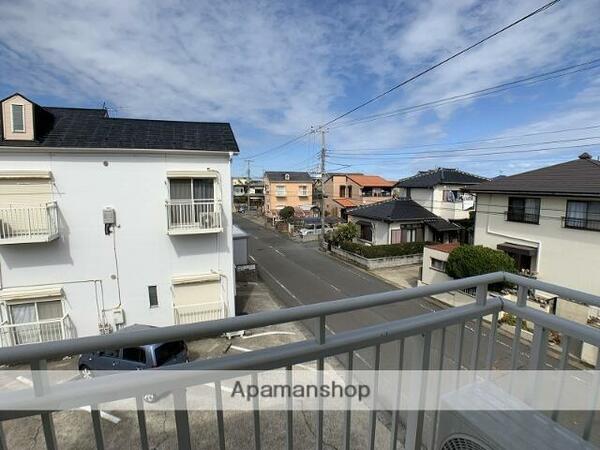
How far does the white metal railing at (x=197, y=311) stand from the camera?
831 centimetres

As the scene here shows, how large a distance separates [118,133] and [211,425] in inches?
299

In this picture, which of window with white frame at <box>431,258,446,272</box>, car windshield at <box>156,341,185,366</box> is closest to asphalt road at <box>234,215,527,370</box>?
window with white frame at <box>431,258,446,272</box>

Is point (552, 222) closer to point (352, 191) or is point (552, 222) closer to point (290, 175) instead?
point (352, 191)

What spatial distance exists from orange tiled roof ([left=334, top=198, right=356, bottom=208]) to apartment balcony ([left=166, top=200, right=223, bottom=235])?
23.4 metres

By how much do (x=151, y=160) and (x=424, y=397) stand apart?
7596 mm

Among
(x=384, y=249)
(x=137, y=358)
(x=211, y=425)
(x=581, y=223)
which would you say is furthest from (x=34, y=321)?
(x=581, y=223)

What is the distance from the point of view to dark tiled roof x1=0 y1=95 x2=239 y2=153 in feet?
23.8

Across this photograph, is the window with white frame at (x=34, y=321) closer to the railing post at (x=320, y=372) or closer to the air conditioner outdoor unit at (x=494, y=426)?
the railing post at (x=320, y=372)

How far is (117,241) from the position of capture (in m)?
7.65

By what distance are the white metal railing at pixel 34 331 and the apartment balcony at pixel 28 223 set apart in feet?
6.45

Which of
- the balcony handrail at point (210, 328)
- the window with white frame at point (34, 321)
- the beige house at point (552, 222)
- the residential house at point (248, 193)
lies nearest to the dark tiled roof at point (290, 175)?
the residential house at point (248, 193)

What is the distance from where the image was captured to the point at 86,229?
24.3ft

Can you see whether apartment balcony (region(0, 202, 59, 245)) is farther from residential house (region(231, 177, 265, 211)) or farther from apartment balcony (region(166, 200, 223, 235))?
residential house (region(231, 177, 265, 211))

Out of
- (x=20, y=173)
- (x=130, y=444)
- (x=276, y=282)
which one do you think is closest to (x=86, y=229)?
(x=20, y=173)
